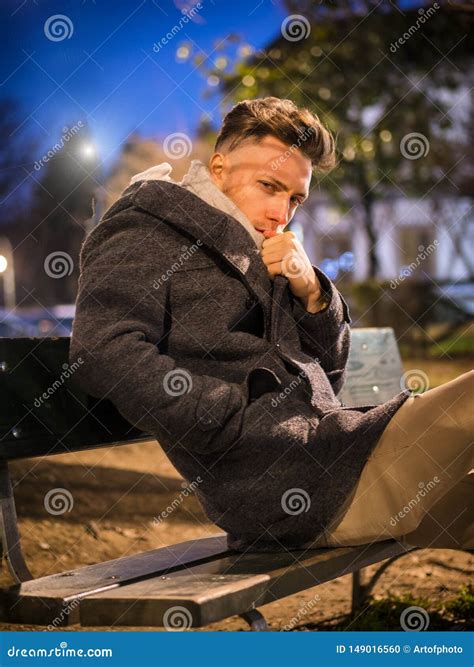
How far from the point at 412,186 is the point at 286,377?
58.6 ft

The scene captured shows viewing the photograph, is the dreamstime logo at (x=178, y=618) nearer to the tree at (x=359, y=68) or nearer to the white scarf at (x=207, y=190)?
the white scarf at (x=207, y=190)

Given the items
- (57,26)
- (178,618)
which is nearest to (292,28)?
(57,26)

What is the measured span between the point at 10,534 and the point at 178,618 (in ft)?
2.73

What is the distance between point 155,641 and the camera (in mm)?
2961

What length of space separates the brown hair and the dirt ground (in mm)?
1866

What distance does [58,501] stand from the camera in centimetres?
598

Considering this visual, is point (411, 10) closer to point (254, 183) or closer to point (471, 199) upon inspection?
point (254, 183)

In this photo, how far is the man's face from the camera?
316 cm

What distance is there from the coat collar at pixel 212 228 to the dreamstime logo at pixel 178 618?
40.4 inches

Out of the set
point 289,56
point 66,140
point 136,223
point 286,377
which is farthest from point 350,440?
point 289,56

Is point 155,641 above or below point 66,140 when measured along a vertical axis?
below
